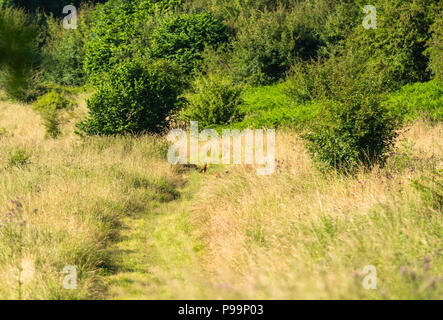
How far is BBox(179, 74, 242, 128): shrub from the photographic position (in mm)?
12266

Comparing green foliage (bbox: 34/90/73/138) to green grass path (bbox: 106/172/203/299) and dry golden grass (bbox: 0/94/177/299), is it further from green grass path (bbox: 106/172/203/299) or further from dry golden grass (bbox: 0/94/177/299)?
green grass path (bbox: 106/172/203/299)

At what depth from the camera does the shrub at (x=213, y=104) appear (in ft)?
40.2

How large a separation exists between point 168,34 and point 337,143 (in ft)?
58.1

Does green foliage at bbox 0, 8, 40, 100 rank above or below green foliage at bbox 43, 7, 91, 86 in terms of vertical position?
below

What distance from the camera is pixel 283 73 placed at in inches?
854

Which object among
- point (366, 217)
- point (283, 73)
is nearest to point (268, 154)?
point (366, 217)

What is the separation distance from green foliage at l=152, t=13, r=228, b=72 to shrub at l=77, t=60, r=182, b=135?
11.1m

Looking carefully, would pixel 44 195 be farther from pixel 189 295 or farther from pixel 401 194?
pixel 401 194

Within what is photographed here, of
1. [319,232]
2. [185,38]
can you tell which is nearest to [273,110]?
[319,232]

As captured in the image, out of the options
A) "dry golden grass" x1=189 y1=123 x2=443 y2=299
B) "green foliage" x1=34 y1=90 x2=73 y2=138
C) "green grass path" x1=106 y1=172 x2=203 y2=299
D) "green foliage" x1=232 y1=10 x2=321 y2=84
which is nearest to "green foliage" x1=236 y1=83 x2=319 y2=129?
"green foliage" x1=232 y1=10 x2=321 y2=84
